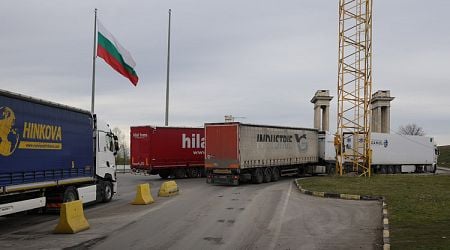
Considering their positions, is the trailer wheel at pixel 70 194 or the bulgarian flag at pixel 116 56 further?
the bulgarian flag at pixel 116 56

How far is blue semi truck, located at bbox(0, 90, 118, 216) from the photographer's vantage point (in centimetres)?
1145

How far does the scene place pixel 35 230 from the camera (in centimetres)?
1177

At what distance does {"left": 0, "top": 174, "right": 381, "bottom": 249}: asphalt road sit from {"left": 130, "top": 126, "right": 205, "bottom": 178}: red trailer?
12912mm

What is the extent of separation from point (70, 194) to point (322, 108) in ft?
113

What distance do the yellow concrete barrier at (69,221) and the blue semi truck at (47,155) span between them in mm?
1509

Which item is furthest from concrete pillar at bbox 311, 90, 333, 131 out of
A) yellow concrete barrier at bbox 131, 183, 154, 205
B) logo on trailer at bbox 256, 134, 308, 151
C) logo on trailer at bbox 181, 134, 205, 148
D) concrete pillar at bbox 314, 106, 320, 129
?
yellow concrete barrier at bbox 131, 183, 154, 205

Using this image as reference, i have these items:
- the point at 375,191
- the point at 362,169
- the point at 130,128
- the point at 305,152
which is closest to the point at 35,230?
the point at 375,191

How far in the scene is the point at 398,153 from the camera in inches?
1694

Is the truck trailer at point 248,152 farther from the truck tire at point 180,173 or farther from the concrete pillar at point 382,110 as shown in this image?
the concrete pillar at point 382,110

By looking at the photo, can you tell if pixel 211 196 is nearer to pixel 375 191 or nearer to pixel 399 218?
pixel 375 191

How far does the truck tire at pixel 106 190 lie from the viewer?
17938 millimetres

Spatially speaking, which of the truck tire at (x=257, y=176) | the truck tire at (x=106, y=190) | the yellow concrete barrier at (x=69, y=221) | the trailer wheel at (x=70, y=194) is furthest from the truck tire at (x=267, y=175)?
the yellow concrete barrier at (x=69, y=221)

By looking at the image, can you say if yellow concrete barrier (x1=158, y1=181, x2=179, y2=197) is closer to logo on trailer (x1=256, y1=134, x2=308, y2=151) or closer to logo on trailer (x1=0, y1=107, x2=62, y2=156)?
logo on trailer (x1=0, y1=107, x2=62, y2=156)

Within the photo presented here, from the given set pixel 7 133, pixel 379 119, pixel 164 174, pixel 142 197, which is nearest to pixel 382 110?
pixel 379 119
